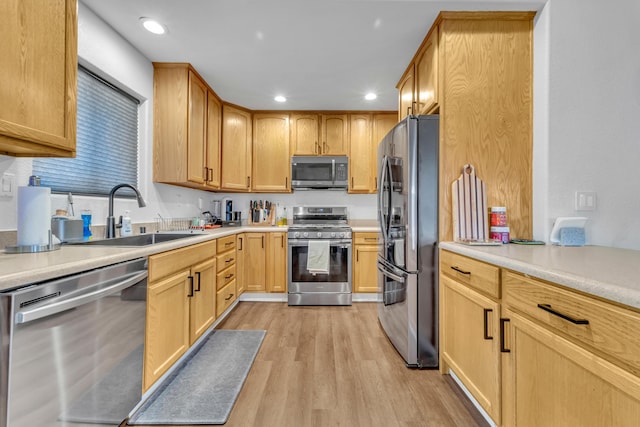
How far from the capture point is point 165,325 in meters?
1.64

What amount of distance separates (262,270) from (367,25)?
8.54 ft

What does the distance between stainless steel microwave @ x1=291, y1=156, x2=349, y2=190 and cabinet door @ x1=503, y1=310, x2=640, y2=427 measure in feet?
8.77

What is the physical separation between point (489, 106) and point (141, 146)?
2681 mm

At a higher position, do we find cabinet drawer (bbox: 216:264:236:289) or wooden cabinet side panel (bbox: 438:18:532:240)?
wooden cabinet side panel (bbox: 438:18:532:240)

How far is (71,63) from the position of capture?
1.30m

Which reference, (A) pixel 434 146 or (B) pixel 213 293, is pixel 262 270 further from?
(A) pixel 434 146

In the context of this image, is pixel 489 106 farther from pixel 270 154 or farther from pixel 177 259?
pixel 270 154

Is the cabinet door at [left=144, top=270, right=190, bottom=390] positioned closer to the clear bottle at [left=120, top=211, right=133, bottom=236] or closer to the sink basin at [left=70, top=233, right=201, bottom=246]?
the sink basin at [left=70, top=233, right=201, bottom=246]

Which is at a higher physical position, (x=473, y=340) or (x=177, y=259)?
(x=177, y=259)

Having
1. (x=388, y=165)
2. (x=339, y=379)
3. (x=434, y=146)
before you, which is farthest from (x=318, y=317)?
(x=434, y=146)

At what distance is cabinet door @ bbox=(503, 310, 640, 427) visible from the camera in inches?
28.6

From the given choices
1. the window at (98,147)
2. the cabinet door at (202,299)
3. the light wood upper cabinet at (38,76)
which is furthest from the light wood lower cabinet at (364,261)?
the light wood upper cabinet at (38,76)

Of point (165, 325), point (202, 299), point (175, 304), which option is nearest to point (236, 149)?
point (202, 299)

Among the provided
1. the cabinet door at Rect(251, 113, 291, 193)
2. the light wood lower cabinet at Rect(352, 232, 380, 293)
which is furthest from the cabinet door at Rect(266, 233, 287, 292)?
the light wood lower cabinet at Rect(352, 232, 380, 293)
